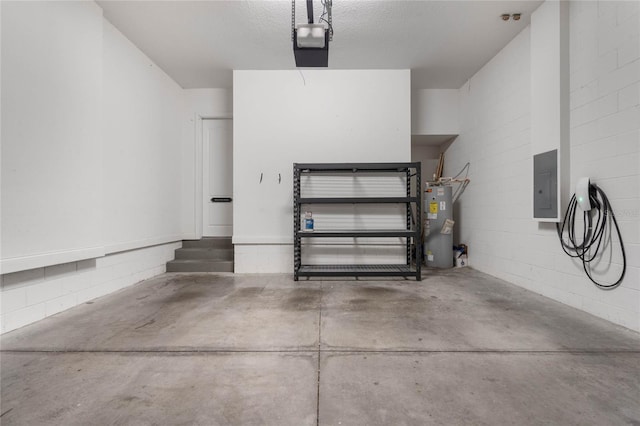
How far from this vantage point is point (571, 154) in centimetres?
251

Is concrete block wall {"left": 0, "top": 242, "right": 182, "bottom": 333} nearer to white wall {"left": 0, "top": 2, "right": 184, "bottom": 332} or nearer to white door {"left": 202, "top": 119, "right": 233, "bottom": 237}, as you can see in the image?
white wall {"left": 0, "top": 2, "right": 184, "bottom": 332}

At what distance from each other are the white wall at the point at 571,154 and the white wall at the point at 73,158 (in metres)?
4.46

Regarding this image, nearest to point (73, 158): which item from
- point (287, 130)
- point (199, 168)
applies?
point (199, 168)

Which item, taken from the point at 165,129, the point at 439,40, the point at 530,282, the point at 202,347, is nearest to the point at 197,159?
the point at 165,129

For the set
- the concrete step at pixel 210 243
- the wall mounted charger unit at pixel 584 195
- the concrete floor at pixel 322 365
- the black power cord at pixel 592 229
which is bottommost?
the concrete floor at pixel 322 365

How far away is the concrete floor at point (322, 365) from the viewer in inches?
46.7

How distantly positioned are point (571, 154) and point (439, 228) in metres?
1.95

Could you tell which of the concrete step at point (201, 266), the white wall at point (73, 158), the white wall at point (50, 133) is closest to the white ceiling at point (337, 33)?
the white wall at point (73, 158)

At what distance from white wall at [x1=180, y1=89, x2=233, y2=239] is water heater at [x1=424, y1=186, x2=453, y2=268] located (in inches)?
144

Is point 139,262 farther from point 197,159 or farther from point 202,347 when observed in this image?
point 202,347

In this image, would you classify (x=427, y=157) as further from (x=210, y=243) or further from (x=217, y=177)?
(x=210, y=243)

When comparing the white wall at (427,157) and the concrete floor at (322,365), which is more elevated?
the white wall at (427,157)

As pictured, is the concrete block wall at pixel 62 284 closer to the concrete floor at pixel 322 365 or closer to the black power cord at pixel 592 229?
the concrete floor at pixel 322 365

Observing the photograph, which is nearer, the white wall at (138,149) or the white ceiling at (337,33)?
the white ceiling at (337,33)
